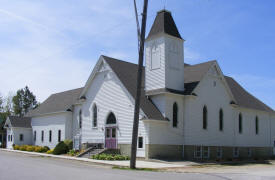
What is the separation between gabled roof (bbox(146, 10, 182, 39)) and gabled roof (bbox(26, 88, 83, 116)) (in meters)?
15.5

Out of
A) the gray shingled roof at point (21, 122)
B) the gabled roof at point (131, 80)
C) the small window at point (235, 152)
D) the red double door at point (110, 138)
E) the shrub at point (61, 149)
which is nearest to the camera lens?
the gabled roof at point (131, 80)

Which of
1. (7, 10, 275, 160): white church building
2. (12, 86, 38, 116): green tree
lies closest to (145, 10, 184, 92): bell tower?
(7, 10, 275, 160): white church building

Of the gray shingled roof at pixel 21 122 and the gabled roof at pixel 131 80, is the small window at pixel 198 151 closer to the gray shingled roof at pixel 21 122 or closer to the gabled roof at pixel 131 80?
the gabled roof at pixel 131 80

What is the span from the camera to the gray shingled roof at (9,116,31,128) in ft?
168

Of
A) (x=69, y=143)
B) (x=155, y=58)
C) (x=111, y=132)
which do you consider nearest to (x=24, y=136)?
(x=69, y=143)

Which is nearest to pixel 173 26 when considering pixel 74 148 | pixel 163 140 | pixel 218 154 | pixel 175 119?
pixel 175 119

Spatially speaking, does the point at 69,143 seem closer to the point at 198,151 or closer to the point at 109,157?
the point at 109,157

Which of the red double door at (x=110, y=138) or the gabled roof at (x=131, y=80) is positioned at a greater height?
the gabled roof at (x=131, y=80)

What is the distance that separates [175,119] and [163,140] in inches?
93.3

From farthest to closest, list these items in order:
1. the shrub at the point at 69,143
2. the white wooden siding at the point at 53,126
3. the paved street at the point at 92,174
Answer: the white wooden siding at the point at 53,126 < the shrub at the point at 69,143 < the paved street at the point at 92,174

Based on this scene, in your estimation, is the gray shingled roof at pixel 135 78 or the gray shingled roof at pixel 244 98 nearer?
the gray shingled roof at pixel 135 78

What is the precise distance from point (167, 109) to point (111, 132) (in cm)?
631

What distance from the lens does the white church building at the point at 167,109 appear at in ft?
101

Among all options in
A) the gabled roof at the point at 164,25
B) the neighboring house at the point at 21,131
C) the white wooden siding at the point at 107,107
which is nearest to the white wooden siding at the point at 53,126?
the neighboring house at the point at 21,131
